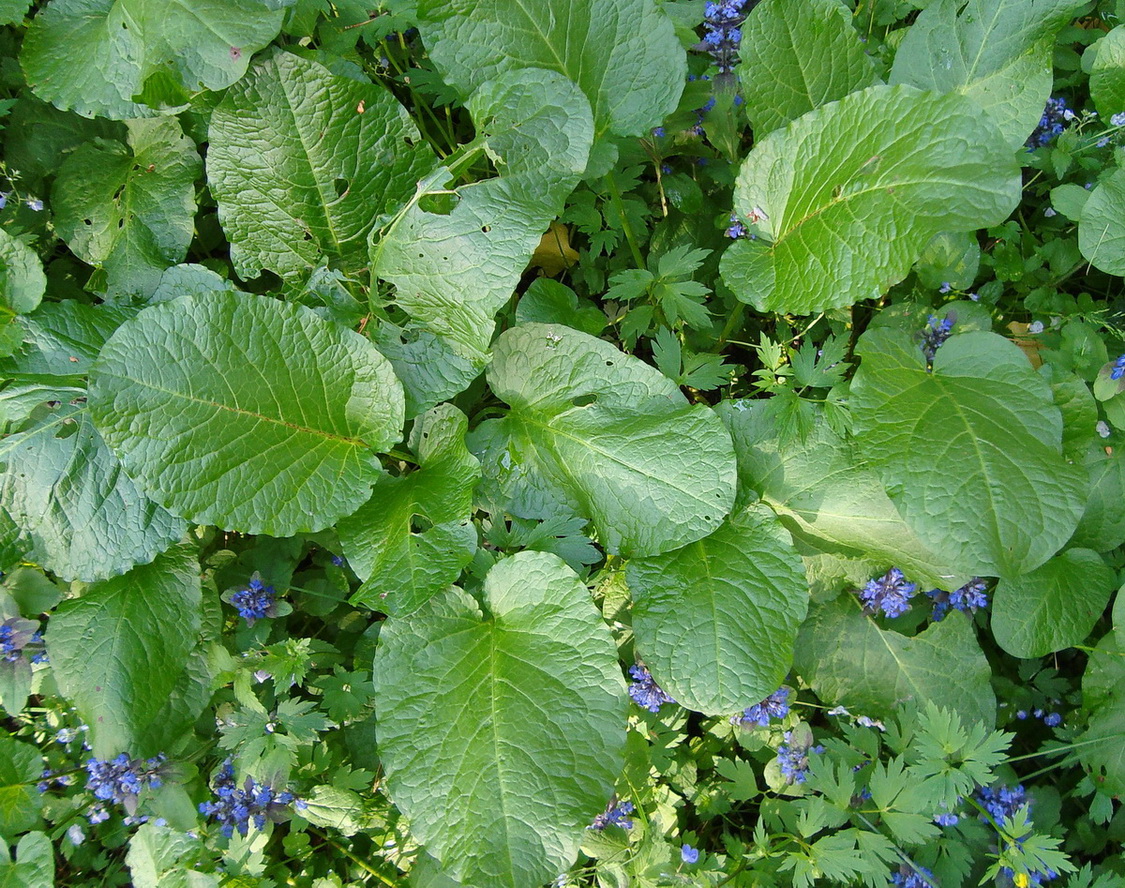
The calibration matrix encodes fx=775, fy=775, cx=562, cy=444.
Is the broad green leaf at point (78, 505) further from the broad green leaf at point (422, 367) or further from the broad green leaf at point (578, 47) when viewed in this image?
the broad green leaf at point (578, 47)

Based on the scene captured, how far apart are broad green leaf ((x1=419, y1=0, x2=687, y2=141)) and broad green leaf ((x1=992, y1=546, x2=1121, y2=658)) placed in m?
1.74

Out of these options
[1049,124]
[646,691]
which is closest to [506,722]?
[646,691]

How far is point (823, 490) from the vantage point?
225 cm

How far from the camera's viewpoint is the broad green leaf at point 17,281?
2.21 metres

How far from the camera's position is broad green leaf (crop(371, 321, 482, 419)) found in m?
2.22

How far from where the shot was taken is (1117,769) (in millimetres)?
2258

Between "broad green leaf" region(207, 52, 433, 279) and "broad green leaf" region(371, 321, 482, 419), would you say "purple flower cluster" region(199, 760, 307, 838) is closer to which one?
"broad green leaf" region(371, 321, 482, 419)

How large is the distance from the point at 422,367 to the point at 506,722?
1001mm

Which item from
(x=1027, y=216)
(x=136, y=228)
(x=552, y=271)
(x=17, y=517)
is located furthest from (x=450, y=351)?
(x=1027, y=216)

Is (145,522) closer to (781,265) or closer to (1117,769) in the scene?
(781,265)

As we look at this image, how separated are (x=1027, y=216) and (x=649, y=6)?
5.42 feet

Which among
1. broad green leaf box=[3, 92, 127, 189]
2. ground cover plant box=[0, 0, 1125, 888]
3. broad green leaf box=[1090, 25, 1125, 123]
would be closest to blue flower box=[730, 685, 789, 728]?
ground cover plant box=[0, 0, 1125, 888]

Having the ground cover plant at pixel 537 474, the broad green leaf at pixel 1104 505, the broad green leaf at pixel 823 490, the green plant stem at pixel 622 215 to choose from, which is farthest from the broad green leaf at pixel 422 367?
the broad green leaf at pixel 1104 505

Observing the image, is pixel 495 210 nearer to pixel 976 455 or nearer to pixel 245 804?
pixel 976 455
